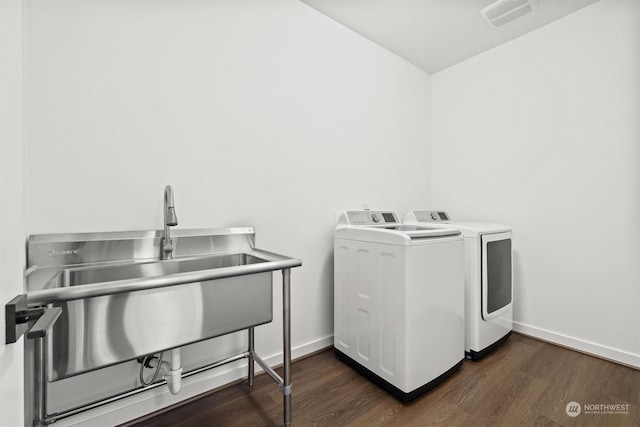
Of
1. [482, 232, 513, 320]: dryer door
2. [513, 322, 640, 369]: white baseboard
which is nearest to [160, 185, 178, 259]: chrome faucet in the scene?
[482, 232, 513, 320]: dryer door

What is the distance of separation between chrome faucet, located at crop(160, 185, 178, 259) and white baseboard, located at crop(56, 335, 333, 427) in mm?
709

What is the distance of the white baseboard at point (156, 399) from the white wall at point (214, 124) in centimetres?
1

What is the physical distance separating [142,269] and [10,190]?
1006mm

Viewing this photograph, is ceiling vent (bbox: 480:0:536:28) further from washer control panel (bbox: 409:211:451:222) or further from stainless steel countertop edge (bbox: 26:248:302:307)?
stainless steel countertop edge (bbox: 26:248:302:307)

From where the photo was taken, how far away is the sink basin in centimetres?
121

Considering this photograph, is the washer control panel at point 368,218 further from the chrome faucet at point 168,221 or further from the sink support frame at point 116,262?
the chrome faucet at point 168,221

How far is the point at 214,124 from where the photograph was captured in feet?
5.34

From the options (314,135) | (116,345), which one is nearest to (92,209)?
(116,345)

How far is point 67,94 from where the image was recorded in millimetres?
1234

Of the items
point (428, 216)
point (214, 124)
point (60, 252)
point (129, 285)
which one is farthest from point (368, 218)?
point (60, 252)

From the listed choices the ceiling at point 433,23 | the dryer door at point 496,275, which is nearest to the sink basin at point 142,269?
the dryer door at point 496,275

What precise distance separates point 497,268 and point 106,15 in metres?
2.77

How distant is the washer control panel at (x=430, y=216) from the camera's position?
7.96ft

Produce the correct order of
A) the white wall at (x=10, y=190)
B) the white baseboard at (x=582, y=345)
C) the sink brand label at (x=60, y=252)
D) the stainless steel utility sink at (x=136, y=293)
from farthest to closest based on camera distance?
the white baseboard at (x=582, y=345), the sink brand label at (x=60, y=252), the stainless steel utility sink at (x=136, y=293), the white wall at (x=10, y=190)
